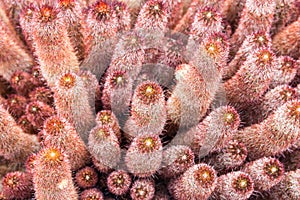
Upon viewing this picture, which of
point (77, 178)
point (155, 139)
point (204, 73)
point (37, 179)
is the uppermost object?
point (204, 73)

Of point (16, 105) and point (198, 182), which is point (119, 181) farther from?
point (16, 105)

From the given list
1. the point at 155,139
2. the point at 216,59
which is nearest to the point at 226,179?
the point at 155,139

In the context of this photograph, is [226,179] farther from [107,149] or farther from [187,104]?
[107,149]

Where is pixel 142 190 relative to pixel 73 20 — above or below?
below

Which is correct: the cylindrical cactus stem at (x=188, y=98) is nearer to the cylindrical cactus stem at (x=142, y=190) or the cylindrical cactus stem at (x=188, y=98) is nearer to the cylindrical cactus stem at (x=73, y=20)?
the cylindrical cactus stem at (x=142, y=190)

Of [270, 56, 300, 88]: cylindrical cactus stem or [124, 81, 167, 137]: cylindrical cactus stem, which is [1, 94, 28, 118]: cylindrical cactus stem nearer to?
[124, 81, 167, 137]: cylindrical cactus stem

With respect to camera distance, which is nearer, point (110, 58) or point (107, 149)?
point (107, 149)

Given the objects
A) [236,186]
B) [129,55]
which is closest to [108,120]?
[129,55]
